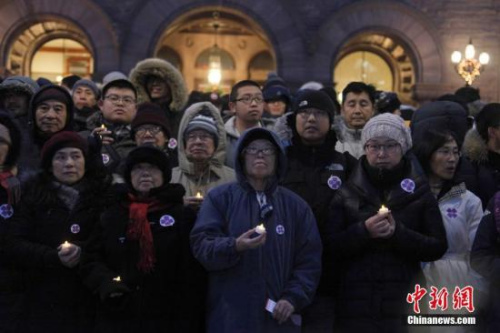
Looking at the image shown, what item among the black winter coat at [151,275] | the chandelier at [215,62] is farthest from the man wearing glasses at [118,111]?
the chandelier at [215,62]

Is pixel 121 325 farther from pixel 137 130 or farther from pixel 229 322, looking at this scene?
pixel 137 130

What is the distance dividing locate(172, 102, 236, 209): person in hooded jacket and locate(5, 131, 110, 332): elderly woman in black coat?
835mm

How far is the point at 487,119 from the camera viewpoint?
5.68 metres

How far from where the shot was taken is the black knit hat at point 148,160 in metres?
4.49

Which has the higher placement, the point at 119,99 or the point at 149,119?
the point at 119,99

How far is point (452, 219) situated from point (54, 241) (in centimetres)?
285

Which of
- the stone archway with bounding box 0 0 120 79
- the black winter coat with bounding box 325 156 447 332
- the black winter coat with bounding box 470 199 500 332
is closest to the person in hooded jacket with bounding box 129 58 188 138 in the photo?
the black winter coat with bounding box 325 156 447 332

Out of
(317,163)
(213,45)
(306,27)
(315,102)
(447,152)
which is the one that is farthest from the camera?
(213,45)

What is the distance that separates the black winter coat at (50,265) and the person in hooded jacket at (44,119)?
36.2 inches

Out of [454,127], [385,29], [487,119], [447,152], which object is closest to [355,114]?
[454,127]

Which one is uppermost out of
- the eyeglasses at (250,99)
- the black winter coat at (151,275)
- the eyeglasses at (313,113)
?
the eyeglasses at (250,99)

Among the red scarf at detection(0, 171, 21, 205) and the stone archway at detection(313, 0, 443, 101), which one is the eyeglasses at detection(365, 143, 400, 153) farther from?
the stone archway at detection(313, 0, 443, 101)

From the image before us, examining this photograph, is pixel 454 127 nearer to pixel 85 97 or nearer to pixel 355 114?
pixel 355 114

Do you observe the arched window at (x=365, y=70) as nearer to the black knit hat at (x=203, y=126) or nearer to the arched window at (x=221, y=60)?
the arched window at (x=221, y=60)
